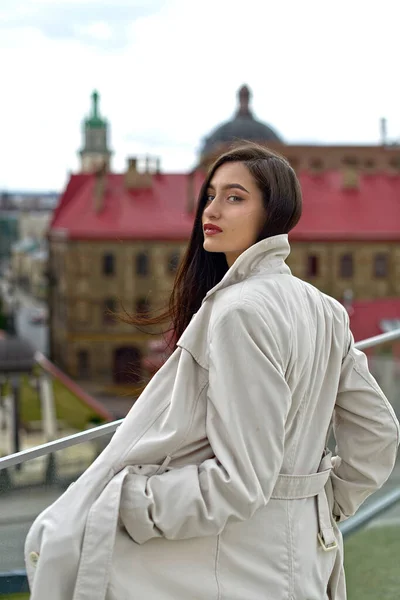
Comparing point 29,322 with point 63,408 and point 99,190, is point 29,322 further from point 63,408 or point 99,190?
point 63,408

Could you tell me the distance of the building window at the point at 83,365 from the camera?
44500 mm

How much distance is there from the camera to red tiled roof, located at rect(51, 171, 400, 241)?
143 feet

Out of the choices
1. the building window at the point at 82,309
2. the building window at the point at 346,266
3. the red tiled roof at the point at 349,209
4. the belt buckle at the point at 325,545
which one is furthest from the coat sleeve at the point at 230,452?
the building window at the point at 346,266

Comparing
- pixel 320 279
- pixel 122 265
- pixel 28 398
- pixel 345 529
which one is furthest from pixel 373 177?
pixel 345 529

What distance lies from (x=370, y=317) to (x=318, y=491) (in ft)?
109

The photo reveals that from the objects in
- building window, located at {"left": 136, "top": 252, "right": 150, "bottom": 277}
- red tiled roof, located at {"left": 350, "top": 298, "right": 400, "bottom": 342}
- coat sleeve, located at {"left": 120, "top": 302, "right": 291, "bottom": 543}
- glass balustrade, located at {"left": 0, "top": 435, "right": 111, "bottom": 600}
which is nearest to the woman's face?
coat sleeve, located at {"left": 120, "top": 302, "right": 291, "bottom": 543}

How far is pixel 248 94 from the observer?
60250 millimetres

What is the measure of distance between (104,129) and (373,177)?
154 ft

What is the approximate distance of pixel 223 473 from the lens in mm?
1967

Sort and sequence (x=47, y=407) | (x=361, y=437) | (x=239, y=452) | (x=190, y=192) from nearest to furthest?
1. (x=239, y=452)
2. (x=361, y=437)
3. (x=47, y=407)
4. (x=190, y=192)

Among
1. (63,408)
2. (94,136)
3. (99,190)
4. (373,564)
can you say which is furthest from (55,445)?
(94,136)

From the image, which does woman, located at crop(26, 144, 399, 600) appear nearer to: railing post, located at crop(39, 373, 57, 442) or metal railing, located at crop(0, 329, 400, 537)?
Answer: metal railing, located at crop(0, 329, 400, 537)

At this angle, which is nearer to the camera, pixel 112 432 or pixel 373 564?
pixel 112 432

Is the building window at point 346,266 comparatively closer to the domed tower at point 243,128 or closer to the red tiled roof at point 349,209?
the red tiled roof at point 349,209
